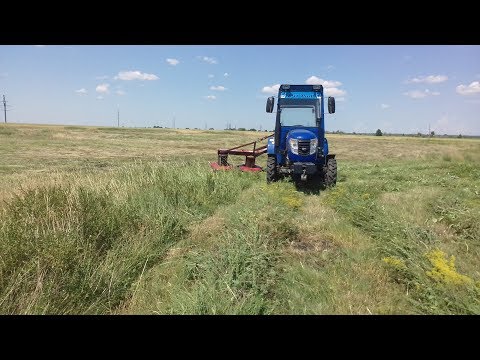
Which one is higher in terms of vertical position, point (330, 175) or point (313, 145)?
point (313, 145)

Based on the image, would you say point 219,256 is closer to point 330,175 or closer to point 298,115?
point 330,175

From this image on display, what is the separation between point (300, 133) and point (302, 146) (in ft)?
1.32

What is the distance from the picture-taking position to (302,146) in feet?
32.6

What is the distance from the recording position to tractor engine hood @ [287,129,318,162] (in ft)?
32.5

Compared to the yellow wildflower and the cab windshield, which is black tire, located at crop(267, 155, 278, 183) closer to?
the cab windshield

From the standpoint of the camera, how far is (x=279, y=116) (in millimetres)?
10508

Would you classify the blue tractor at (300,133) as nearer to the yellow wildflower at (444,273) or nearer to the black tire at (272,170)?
the black tire at (272,170)

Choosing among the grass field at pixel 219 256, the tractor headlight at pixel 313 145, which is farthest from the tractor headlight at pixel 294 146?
the grass field at pixel 219 256

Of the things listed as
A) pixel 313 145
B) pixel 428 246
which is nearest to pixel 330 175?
pixel 313 145

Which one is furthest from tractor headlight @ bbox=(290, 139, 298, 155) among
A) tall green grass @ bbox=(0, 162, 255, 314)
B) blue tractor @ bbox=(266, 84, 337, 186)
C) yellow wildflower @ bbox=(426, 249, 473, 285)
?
yellow wildflower @ bbox=(426, 249, 473, 285)

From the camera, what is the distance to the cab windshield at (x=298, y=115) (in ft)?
34.1
